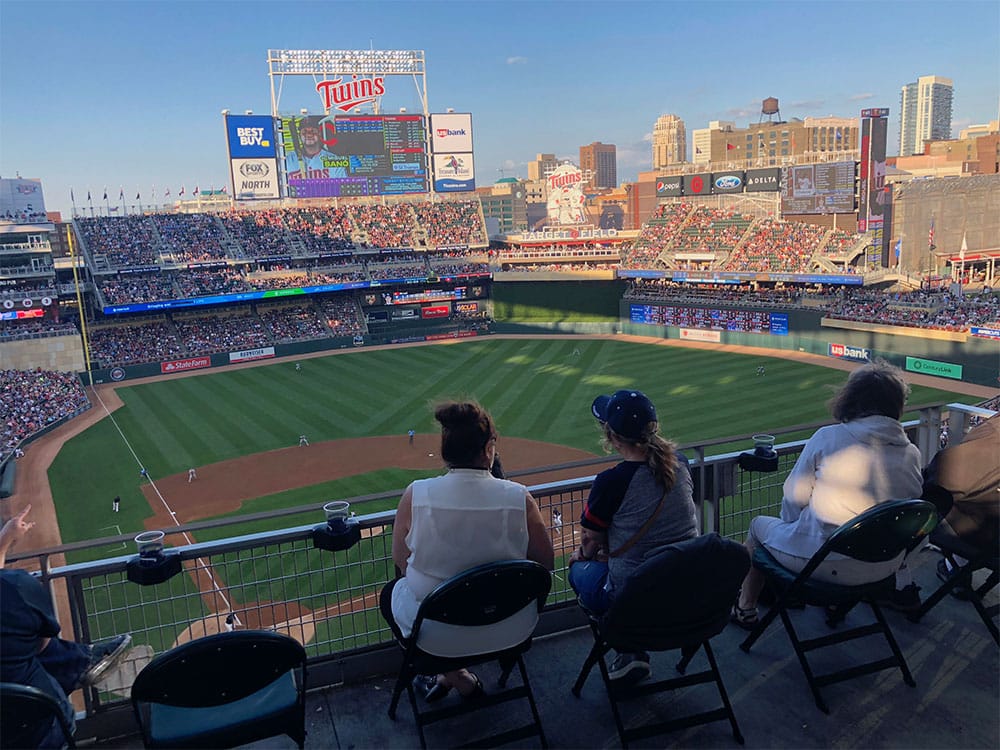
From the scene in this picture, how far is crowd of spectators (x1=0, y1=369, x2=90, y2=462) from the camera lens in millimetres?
24639

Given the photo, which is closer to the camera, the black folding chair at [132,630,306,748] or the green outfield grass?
the black folding chair at [132,630,306,748]

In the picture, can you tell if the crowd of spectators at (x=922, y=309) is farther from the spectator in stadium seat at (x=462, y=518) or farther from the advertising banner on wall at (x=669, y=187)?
the spectator in stadium seat at (x=462, y=518)

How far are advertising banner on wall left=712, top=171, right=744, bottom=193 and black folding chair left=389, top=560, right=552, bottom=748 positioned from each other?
154 ft

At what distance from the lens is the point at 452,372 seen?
33.3 metres

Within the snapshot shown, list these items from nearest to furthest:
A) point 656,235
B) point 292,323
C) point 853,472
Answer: point 853,472, point 292,323, point 656,235

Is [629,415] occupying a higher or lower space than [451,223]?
lower

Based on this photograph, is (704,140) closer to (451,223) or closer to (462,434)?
(451,223)

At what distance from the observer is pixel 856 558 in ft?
10.8

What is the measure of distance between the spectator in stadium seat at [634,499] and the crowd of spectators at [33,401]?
24.4 metres

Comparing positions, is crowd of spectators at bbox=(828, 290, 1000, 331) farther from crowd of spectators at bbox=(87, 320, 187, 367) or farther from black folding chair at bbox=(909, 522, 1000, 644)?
crowd of spectators at bbox=(87, 320, 187, 367)

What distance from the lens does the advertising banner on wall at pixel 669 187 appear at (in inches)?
1937

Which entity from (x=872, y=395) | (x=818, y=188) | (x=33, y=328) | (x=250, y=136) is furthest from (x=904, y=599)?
(x=250, y=136)

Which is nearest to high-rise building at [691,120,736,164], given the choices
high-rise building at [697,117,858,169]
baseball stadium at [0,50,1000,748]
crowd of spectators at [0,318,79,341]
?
high-rise building at [697,117,858,169]

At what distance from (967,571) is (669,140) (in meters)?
163
